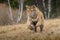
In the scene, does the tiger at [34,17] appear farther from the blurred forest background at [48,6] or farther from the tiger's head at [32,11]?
the blurred forest background at [48,6]

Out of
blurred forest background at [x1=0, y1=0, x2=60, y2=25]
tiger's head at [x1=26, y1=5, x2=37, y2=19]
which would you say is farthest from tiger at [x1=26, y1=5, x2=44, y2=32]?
blurred forest background at [x1=0, y1=0, x2=60, y2=25]

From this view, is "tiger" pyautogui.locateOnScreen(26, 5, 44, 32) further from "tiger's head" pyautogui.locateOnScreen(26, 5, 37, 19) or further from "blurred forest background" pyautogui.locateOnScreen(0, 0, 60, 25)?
"blurred forest background" pyautogui.locateOnScreen(0, 0, 60, 25)

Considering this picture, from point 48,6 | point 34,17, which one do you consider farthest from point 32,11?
point 48,6

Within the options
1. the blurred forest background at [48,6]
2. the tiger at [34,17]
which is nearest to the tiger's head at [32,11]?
the tiger at [34,17]

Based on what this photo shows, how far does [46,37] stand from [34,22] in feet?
5.29

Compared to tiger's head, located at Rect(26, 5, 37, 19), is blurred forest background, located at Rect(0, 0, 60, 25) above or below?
below

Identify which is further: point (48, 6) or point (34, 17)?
point (48, 6)

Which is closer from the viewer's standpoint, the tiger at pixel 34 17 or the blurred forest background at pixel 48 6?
the tiger at pixel 34 17

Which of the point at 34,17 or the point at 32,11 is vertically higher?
the point at 32,11

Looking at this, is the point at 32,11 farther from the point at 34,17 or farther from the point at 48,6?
the point at 48,6

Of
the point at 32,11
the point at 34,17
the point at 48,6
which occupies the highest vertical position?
the point at 32,11

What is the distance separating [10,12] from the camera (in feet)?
64.8

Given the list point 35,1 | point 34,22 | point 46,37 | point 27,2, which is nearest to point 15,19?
point 27,2

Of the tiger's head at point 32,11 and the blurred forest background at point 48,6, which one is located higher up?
the tiger's head at point 32,11
